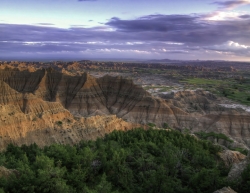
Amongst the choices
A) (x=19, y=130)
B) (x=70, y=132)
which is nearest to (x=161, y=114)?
(x=70, y=132)

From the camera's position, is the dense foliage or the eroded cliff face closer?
the dense foliage

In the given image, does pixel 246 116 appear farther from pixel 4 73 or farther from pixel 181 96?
pixel 4 73

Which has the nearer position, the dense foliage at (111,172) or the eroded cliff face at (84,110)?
the dense foliage at (111,172)

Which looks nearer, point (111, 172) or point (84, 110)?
point (111, 172)
